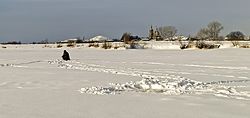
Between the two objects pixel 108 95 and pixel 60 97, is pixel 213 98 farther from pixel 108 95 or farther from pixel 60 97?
pixel 60 97

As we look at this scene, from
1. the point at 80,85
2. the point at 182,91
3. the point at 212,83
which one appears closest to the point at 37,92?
the point at 80,85

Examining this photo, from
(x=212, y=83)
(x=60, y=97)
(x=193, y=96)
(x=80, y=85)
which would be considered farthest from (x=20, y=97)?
(x=212, y=83)

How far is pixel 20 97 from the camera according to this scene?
358 inches

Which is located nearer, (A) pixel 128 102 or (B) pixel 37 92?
(A) pixel 128 102

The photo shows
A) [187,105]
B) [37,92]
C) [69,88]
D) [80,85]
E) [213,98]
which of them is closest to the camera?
[187,105]

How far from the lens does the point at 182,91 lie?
10.2m

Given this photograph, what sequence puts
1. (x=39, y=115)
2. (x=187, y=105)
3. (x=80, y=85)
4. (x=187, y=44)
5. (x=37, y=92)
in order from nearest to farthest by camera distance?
(x=39, y=115) < (x=187, y=105) < (x=37, y=92) < (x=80, y=85) < (x=187, y=44)

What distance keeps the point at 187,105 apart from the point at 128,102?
124 cm

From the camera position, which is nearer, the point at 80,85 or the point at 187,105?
the point at 187,105

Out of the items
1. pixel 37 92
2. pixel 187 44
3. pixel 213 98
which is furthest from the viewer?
pixel 187 44

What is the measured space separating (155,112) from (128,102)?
4.02ft

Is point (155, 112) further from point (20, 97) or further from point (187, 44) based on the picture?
point (187, 44)

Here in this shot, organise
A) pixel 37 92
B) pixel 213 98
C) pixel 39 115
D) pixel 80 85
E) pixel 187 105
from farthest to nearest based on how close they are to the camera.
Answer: pixel 80 85, pixel 37 92, pixel 213 98, pixel 187 105, pixel 39 115

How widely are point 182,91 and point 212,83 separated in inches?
85.6
